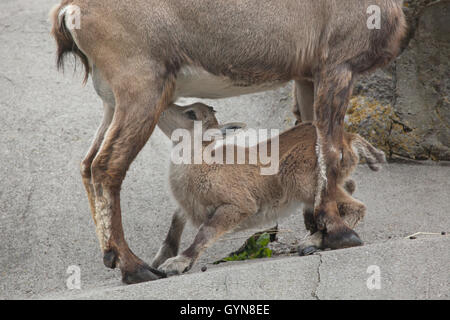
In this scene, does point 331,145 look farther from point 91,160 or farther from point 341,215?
point 91,160

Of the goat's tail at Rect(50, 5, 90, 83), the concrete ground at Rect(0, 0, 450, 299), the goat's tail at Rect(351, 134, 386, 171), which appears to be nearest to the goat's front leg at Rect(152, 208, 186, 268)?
the concrete ground at Rect(0, 0, 450, 299)

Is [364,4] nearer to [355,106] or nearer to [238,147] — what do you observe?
[238,147]

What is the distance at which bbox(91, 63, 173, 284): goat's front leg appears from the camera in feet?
14.0

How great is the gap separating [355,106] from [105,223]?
3390 mm

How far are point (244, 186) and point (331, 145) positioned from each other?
0.70 meters

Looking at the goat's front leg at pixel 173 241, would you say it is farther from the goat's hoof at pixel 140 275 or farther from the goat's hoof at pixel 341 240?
the goat's hoof at pixel 341 240

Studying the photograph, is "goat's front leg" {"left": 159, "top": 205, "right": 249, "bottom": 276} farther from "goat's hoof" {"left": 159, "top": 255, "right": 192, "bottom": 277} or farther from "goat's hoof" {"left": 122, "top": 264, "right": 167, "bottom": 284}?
"goat's hoof" {"left": 122, "top": 264, "right": 167, "bottom": 284}

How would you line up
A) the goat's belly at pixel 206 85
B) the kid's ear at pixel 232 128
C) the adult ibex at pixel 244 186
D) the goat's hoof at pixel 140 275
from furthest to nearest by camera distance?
the kid's ear at pixel 232 128 < the adult ibex at pixel 244 186 < the goat's belly at pixel 206 85 < the goat's hoof at pixel 140 275

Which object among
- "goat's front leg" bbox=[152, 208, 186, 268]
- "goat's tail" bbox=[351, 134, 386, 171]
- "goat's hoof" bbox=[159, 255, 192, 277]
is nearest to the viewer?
"goat's hoof" bbox=[159, 255, 192, 277]

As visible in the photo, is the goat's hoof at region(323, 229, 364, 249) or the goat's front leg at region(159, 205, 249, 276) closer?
the goat's front leg at region(159, 205, 249, 276)

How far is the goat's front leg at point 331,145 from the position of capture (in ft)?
15.4

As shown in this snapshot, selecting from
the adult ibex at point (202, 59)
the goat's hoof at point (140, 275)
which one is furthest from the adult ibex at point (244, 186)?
the goat's hoof at point (140, 275)

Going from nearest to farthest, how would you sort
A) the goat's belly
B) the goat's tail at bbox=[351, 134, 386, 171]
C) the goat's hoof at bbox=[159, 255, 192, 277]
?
the goat's hoof at bbox=[159, 255, 192, 277] → the goat's belly → the goat's tail at bbox=[351, 134, 386, 171]

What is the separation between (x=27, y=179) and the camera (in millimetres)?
6219
